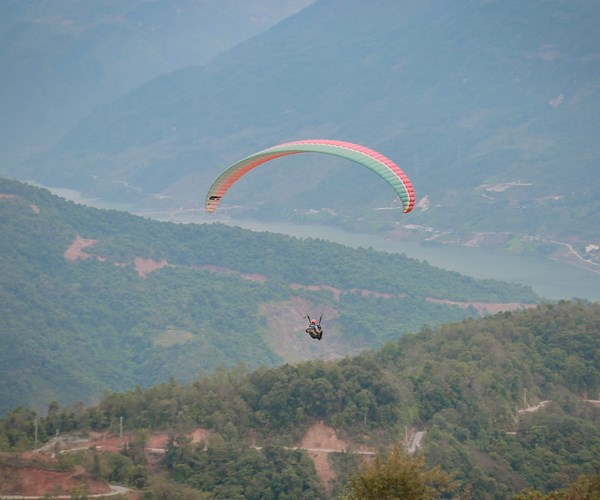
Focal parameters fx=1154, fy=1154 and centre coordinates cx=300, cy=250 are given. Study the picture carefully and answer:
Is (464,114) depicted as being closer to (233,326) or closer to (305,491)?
(233,326)

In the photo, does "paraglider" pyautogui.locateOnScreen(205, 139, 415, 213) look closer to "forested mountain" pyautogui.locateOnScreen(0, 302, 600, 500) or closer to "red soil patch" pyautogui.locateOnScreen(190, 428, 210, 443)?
"forested mountain" pyautogui.locateOnScreen(0, 302, 600, 500)

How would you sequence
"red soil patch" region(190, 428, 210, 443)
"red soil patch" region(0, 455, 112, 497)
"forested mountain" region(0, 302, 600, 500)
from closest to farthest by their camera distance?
"red soil patch" region(0, 455, 112, 497) < "forested mountain" region(0, 302, 600, 500) < "red soil patch" region(190, 428, 210, 443)

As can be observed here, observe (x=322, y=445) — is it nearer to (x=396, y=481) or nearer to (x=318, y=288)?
(x=396, y=481)

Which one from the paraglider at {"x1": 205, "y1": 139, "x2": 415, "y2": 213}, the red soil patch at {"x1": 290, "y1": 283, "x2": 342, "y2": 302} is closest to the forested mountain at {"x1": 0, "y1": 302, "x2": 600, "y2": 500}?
the paraglider at {"x1": 205, "y1": 139, "x2": 415, "y2": 213}

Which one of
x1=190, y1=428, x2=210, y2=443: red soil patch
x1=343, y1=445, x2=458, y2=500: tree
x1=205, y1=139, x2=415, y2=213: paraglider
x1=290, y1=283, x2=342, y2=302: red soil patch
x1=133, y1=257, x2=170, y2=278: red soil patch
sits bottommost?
x1=343, y1=445, x2=458, y2=500: tree

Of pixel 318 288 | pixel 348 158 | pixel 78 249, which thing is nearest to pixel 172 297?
pixel 78 249

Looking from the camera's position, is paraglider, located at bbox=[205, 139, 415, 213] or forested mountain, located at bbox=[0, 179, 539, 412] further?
forested mountain, located at bbox=[0, 179, 539, 412]
